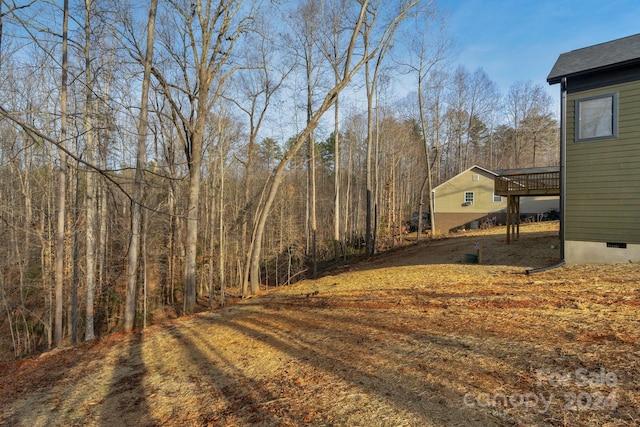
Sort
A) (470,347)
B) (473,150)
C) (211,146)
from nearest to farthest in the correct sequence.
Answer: (470,347) < (211,146) < (473,150)

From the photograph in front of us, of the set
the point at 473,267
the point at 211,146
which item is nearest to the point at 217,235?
the point at 211,146

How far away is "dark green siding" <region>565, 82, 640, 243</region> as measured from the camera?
7746 millimetres

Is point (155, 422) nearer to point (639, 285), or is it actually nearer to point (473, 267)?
point (639, 285)

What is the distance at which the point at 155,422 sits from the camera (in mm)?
3188

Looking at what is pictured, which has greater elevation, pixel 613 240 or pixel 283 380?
pixel 613 240

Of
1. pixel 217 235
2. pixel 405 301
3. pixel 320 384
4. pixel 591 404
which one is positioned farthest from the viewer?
pixel 217 235

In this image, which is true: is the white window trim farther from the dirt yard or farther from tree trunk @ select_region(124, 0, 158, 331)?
tree trunk @ select_region(124, 0, 158, 331)

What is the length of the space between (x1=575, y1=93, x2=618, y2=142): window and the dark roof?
707 millimetres

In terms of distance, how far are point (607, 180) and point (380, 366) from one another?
801cm

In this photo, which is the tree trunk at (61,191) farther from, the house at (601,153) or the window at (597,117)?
the window at (597,117)

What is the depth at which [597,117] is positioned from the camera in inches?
326

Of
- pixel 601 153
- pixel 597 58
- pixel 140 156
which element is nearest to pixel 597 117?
pixel 601 153

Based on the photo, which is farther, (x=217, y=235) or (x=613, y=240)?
(x=217, y=235)

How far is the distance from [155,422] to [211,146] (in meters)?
14.6
